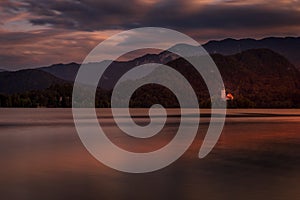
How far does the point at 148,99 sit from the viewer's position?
604ft

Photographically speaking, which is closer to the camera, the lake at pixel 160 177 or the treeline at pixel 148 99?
the lake at pixel 160 177

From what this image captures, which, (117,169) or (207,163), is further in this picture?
(207,163)

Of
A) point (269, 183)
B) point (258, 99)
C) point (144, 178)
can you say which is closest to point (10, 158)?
point (144, 178)

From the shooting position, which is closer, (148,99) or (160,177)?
(160,177)

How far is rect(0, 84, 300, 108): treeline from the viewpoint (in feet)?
594

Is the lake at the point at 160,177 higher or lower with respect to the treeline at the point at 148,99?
lower

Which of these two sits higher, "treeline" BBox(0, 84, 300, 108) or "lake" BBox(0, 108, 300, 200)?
"treeline" BBox(0, 84, 300, 108)

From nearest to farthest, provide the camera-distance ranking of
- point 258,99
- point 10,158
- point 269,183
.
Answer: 1. point 269,183
2. point 10,158
3. point 258,99

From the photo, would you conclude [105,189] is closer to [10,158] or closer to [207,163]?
[207,163]

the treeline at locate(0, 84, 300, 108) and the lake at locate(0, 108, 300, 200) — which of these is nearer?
the lake at locate(0, 108, 300, 200)

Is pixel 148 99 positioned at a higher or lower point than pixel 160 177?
higher

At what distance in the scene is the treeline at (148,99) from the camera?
181 metres

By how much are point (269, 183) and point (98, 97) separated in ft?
596

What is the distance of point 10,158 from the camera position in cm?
2152
